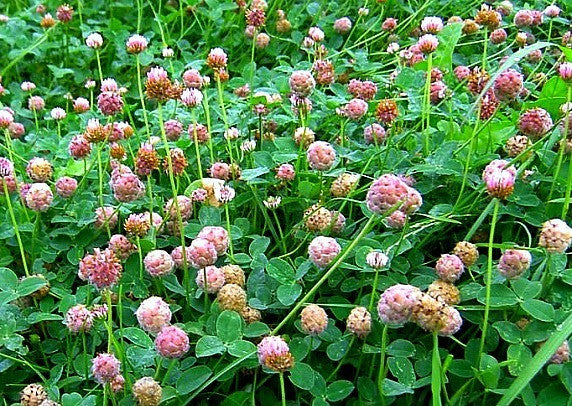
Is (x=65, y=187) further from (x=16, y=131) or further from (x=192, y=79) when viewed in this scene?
(x=16, y=131)

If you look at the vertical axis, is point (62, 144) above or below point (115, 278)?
below

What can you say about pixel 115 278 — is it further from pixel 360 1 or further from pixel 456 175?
pixel 360 1

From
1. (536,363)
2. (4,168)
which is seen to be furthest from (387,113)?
(4,168)

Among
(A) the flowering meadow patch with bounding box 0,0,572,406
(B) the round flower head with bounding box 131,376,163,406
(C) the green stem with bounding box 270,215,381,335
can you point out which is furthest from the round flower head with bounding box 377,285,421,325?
(B) the round flower head with bounding box 131,376,163,406

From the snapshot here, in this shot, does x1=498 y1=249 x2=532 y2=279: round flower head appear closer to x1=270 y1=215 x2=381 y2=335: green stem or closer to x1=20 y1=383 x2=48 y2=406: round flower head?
x1=270 y1=215 x2=381 y2=335: green stem

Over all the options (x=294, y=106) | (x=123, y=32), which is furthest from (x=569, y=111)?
(x=123, y=32)
